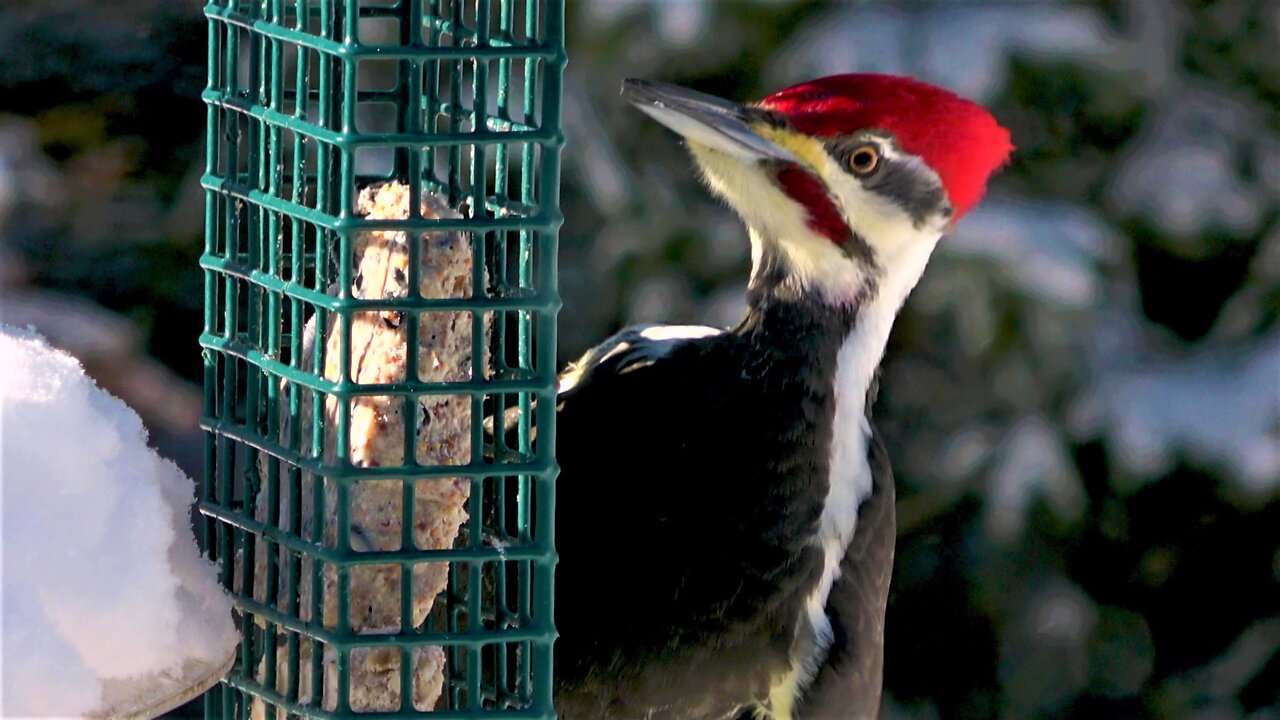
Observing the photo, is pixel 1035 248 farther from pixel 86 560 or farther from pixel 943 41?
pixel 86 560

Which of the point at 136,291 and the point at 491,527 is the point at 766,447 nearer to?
the point at 491,527

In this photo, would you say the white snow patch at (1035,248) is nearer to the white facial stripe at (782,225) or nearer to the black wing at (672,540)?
the white facial stripe at (782,225)

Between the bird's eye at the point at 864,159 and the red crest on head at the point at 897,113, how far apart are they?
0.10ft

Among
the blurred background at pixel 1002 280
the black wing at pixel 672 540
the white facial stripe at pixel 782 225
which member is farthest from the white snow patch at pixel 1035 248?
the black wing at pixel 672 540

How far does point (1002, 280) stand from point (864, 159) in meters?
2.16

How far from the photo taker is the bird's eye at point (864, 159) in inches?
107

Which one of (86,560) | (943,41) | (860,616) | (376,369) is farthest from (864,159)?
(943,41)

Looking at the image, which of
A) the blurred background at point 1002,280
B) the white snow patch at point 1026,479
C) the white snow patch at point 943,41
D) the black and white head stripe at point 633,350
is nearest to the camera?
the black and white head stripe at point 633,350

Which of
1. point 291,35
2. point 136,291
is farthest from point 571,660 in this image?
point 136,291

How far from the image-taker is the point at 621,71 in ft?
15.8

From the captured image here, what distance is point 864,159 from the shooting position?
2.73 m

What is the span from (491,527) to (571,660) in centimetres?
32

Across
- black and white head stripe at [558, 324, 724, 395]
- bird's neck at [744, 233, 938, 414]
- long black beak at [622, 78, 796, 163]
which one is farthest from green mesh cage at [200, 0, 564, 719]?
bird's neck at [744, 233, 938, 414]

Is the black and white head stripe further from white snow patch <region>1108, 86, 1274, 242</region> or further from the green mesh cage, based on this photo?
white snow patch <region>1108, 86, 1274, 242</region>
